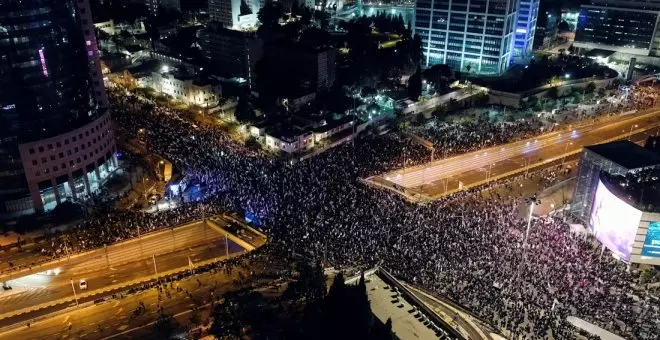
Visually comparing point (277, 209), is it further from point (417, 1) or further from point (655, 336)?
→ point (417, 1)

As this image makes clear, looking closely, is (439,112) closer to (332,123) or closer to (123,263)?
(332,123)

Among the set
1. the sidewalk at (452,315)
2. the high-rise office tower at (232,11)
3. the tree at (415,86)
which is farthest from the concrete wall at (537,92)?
the high-rise office tower at (232,11)

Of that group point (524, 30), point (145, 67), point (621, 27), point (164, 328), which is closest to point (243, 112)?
point (145, 67)

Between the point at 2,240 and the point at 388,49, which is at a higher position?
the point at 388,49

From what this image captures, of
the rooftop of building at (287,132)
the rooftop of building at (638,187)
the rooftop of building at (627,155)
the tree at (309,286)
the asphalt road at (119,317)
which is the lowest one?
the asphalt road at (119,317)

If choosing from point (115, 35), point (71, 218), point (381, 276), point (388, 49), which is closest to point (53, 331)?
point (71, 218)

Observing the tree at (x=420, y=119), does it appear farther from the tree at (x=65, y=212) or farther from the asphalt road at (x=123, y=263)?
the tree at (x=65, y=212)
